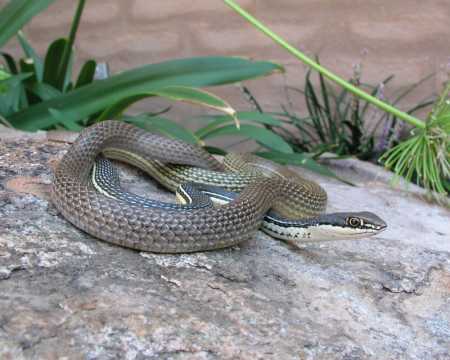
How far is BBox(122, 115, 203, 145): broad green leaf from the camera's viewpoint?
A: 3.30 m

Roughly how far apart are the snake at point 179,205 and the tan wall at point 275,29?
2.11 metres

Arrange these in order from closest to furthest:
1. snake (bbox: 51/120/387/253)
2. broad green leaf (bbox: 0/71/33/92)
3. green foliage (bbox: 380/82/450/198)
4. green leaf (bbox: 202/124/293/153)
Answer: snake (bbox: 51/120/387/253) < green foliage (bbox: 380/82/450/198) < broad green leaf (bbox: 0/71/33/92) < green leaf (bbox: 202/124/293/153)

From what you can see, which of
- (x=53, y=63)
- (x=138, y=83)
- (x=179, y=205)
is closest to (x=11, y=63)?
(x=53, y=63)

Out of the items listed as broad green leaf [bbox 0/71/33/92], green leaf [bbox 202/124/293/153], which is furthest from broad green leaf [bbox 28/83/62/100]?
green leaf [bbox 202/124/293/153]

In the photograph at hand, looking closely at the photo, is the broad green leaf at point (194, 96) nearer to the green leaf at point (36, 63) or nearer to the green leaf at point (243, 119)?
the green leaf at point (243, 119)

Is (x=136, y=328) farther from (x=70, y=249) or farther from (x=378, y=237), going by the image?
(x=378, y=237)

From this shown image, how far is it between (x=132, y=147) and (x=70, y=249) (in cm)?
101

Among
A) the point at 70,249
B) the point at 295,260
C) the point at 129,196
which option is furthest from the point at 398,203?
the point at 70,249

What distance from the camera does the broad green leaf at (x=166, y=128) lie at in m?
3.30

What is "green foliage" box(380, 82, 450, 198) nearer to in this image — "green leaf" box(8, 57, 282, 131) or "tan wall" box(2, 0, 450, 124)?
"green leaf" box(8, 57, 282, 131)

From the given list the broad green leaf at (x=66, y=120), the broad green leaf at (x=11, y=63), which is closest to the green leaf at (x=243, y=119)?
the broad green leaf at (x=66, y=120)

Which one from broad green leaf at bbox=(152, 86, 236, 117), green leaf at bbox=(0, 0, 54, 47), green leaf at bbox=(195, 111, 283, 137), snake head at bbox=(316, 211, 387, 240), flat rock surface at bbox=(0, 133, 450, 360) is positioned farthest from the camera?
green leaf at bbox=(195, 111, 283, 137)

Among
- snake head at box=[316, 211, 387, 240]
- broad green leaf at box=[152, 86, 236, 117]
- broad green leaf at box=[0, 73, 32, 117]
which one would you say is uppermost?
broad green leaf at box=[152, 86, 236, 117]

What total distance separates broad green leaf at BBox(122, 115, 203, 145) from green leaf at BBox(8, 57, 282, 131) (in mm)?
208
